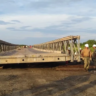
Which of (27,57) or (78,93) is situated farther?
(27,57)

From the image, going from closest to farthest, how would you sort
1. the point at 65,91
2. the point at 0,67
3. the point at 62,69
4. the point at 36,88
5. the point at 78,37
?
the point at 65,91, the point at 36,88, the point at 78,37, the point at 62,69, the point at 0,67

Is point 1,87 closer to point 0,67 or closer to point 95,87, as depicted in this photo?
point 95,87

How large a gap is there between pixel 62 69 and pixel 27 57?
6.74 feet

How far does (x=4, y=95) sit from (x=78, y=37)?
6182 millimetres

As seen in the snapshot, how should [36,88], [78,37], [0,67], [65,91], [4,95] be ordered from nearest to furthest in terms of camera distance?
[4,95] → [65,91] → [36,88] → [78,37] → [0,67]

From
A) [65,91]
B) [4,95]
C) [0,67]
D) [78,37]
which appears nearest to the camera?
[4,95]

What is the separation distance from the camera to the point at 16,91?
735 centimetres

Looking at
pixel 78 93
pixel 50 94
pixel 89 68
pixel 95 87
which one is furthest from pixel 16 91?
pixel 89 68

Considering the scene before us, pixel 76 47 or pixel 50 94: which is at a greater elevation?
pixel 76 47

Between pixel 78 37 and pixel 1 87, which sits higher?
pixel 78 37

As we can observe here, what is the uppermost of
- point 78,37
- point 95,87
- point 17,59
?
point 78,37

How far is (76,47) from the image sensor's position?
1301 centimetres

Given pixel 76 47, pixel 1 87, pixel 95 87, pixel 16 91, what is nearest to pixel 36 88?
pixel 16 91

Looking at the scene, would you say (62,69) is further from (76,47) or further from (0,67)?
(0,67)
